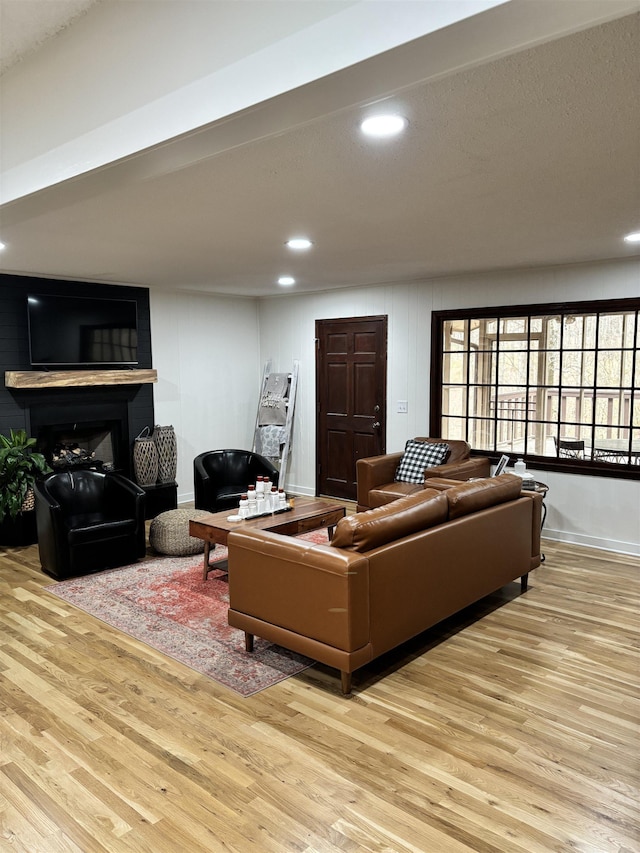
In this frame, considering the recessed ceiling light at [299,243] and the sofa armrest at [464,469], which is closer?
the recessed ceiling light at [299,243]

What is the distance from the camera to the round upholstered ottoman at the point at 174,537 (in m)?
5.17

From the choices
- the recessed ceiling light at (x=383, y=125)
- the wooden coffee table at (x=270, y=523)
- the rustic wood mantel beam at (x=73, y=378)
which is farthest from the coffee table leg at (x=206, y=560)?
the recessed ceiling light at (x=383, y=125)

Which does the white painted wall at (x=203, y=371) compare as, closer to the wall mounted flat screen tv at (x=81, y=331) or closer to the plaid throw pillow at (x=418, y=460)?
the wall mounted flat screen tv at (x=81, y=331)

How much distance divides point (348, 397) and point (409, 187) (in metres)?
4.32

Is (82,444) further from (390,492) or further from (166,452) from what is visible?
(390,492)

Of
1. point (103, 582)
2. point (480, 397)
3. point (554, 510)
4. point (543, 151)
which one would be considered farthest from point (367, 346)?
point (543, 151)

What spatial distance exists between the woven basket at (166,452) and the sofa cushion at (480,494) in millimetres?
3691

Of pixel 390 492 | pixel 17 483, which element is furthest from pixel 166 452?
pixel 390 492

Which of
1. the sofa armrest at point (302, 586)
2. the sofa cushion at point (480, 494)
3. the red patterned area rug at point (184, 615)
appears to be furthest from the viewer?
the sofa cushion at point (480, 494)

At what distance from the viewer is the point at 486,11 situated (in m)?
1.24

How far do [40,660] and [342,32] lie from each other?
3.32m

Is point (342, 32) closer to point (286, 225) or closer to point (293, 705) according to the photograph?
point (286, 225)

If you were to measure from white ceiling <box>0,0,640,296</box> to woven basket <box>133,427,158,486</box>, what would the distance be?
194 centimetres

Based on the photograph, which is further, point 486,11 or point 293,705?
point 293,705
